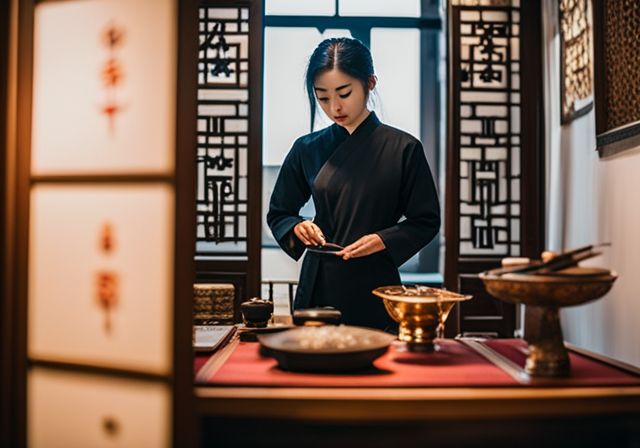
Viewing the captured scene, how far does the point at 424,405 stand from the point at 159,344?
0.53 metres

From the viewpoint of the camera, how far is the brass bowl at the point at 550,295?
1367 mm

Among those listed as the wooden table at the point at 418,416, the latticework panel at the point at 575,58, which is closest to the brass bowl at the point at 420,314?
the wooden table at the point at 418,416

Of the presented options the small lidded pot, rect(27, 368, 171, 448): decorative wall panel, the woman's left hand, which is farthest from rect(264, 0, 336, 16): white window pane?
rect(27, 368, 171, 448): decorative wall panel

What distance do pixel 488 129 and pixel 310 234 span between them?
165 cm

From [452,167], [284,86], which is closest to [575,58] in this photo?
[452,167]

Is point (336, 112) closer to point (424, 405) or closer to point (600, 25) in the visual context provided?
point (600, 25)

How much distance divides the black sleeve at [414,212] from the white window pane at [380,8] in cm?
223

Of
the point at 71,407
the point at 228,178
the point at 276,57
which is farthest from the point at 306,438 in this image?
the point at 276,57

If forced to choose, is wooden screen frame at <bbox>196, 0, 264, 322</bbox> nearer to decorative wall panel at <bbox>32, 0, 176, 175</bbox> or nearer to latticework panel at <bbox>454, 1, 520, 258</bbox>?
latticework panel at <bbox>454, 1, 520, 258</bbox>

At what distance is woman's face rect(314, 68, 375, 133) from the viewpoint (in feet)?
7.72

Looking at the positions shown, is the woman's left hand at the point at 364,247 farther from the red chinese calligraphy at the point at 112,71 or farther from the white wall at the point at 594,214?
the red chinese calligraphy at the point at 112,71

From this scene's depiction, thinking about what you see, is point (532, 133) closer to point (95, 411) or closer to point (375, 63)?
point (375, 63)

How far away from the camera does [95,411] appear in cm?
125

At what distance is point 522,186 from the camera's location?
3.49m
